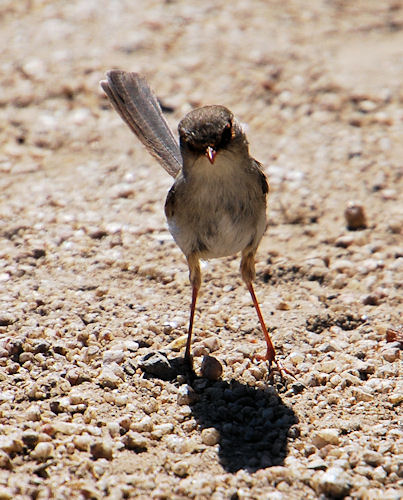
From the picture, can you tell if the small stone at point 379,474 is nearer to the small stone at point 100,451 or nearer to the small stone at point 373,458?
the small stone at point 373,458

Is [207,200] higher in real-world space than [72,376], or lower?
higher

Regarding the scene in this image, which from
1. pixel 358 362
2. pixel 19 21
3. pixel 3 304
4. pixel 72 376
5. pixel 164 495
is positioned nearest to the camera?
pixel 164 495

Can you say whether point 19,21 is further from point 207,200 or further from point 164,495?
point 164,495

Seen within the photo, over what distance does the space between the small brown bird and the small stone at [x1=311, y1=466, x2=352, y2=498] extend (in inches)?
50.6

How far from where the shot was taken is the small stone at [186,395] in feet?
16.5

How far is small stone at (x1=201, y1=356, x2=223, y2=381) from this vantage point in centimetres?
533

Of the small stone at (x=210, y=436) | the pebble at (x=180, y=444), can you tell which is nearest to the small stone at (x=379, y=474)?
the small stone at (x=210, y=436)

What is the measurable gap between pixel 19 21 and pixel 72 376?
690 cm

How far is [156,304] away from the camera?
6117 mm

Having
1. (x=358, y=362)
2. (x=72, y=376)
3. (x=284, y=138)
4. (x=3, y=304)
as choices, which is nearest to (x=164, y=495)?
(x=72, y=376)

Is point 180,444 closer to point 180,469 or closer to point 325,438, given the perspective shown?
point 180,469

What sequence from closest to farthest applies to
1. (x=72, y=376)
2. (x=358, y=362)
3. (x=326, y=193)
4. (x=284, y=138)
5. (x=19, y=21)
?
(x=72, y=376) → (x=358, y=362) → (x=326, y=193) → (x=284, y=138) → (x=19, y=21)

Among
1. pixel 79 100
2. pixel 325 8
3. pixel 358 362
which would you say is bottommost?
pixel 358 362

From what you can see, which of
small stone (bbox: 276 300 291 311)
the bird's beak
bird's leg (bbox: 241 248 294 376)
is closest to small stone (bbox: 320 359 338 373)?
bird's leg (bbox: 241 248 294 376)
